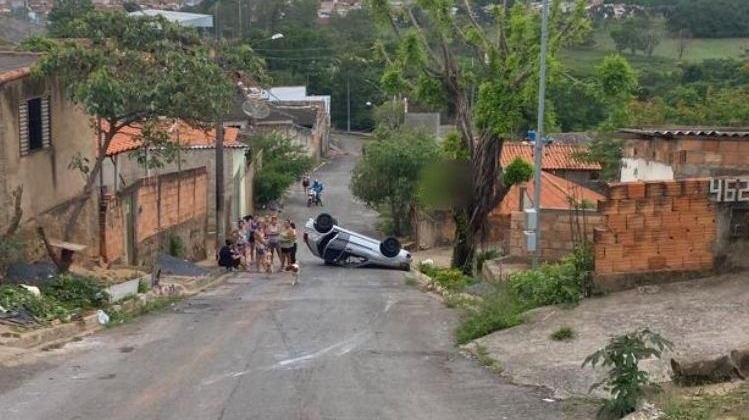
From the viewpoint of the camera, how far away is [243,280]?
90.1 feet

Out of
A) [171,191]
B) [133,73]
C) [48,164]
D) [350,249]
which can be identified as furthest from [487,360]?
[350,249]

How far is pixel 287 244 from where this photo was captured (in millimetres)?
30000

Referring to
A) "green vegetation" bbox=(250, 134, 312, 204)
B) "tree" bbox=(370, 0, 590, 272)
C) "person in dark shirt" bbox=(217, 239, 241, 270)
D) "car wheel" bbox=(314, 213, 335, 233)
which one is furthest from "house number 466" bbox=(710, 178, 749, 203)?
"green vegetation" bbox=(250, 134, 312, 204)

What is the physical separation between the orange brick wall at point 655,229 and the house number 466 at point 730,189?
0.51 ft

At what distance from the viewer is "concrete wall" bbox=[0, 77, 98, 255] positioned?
18.7 metres

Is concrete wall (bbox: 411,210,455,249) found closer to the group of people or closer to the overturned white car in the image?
the overturned white car

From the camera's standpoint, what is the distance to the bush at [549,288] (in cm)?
1590

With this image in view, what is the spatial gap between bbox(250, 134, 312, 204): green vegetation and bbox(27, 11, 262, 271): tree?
3363cm

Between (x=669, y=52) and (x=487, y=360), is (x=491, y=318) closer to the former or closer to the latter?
(x=487, y=360)

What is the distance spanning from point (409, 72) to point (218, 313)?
12.2 metres

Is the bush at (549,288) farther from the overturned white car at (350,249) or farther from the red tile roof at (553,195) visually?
the overturned white car at (350,249)

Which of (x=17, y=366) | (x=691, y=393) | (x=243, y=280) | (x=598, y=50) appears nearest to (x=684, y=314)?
(x=691, y=393)

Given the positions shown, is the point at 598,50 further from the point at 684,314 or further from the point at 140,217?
the point at 684,314

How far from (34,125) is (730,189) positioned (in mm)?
12779
